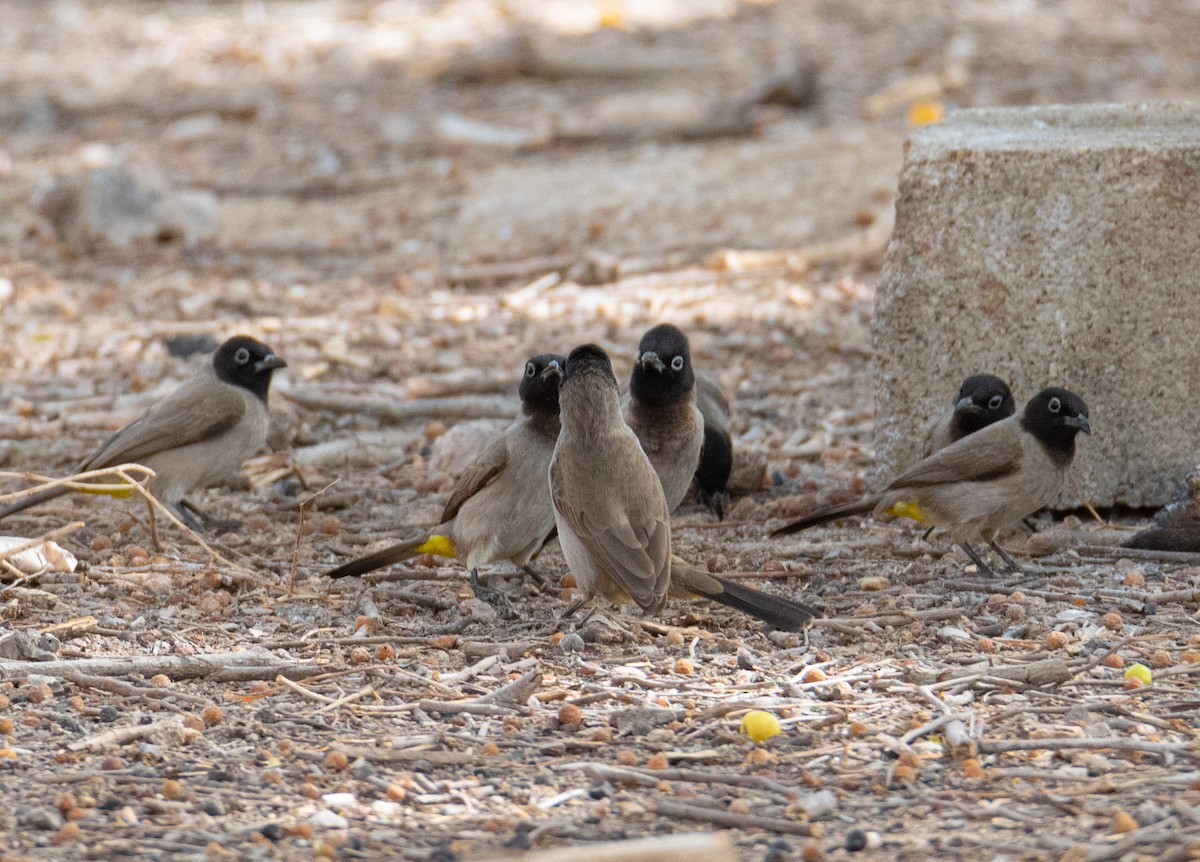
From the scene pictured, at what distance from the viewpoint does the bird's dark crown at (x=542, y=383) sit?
626cm

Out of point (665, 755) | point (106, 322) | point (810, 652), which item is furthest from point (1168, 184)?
point (106, 322)

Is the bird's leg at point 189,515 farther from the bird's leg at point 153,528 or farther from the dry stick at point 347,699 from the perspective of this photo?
the dry stick at point 347,699

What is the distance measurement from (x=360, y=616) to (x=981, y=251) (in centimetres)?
306

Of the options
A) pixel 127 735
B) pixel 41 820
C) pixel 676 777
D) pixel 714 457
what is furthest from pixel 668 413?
pixel 41 820

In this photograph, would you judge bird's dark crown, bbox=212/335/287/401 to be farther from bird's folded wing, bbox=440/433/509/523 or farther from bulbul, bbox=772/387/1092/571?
bulbul, bbox=772/387/1092/571

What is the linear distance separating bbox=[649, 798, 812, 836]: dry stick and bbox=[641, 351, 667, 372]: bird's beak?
2.76m

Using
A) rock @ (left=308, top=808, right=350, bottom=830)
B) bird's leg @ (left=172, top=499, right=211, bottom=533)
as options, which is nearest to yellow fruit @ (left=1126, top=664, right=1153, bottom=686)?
rock @ (left=308, top=808, right=350, bottom=830)

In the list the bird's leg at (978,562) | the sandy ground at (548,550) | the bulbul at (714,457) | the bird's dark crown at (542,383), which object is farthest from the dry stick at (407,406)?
the bird's leg at (978,562)

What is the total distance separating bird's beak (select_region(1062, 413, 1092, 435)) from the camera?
6.31 meters

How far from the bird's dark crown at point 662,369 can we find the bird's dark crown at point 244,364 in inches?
77.3

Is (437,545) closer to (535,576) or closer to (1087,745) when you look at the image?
(535,576)

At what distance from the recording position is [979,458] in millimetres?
6430

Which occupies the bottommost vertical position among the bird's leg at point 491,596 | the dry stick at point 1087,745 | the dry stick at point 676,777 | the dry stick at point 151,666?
the dry stick at point 1087,745

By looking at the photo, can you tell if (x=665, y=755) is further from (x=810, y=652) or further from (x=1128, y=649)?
(x=1128, y=649)
